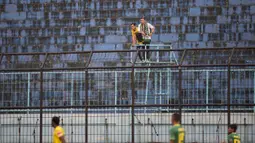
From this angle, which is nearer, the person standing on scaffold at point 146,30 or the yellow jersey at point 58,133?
the yellow jersey at point 58,133

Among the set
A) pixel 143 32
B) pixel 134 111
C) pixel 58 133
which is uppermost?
pixel 143 32

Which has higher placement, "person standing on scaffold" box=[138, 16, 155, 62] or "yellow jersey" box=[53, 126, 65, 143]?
"person standing on scaffold" box=[138, 16, 155, 62]

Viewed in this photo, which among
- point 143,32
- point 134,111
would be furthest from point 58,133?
point 143,32

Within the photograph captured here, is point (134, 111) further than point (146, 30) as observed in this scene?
No

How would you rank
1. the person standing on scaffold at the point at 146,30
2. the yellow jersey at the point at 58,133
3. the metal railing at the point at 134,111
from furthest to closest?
the person standing on scaffold at the point at 146,30 → the metal railing at the point at 134,111 → the yellow jersey at the point at 58,133

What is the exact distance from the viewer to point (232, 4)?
2659 cm

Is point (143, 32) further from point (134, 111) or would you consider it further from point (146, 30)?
point (134, 111)

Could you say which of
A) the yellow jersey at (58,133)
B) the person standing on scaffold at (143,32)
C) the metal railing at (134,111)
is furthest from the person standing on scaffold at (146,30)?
the yellow jersey at (58,133)

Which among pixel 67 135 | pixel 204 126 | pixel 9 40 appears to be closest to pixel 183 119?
pixel 204 126

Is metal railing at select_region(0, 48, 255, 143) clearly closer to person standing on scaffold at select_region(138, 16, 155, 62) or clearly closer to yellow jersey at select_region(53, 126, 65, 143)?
person standing on scaffold at select_region(138, 16, 155, 62)

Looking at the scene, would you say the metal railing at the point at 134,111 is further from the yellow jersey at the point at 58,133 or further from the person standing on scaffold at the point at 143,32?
the yellow jersey at the point at 58,133

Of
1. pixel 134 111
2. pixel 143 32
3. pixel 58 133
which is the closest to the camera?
pixel 58 133

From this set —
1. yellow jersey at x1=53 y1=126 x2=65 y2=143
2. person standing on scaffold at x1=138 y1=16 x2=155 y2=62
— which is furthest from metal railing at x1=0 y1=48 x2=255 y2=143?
yellow jersey at x1=53 y1=126 x2=65 y2=143

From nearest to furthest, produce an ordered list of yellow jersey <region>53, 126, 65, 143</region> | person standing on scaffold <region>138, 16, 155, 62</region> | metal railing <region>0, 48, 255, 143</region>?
yellow jersey <region>53, 126, 65, 143</region> → metal railing <region>0, 48, 255, 143</region> → person standing on scaffold <region>138, 16, 155, 62</region>
